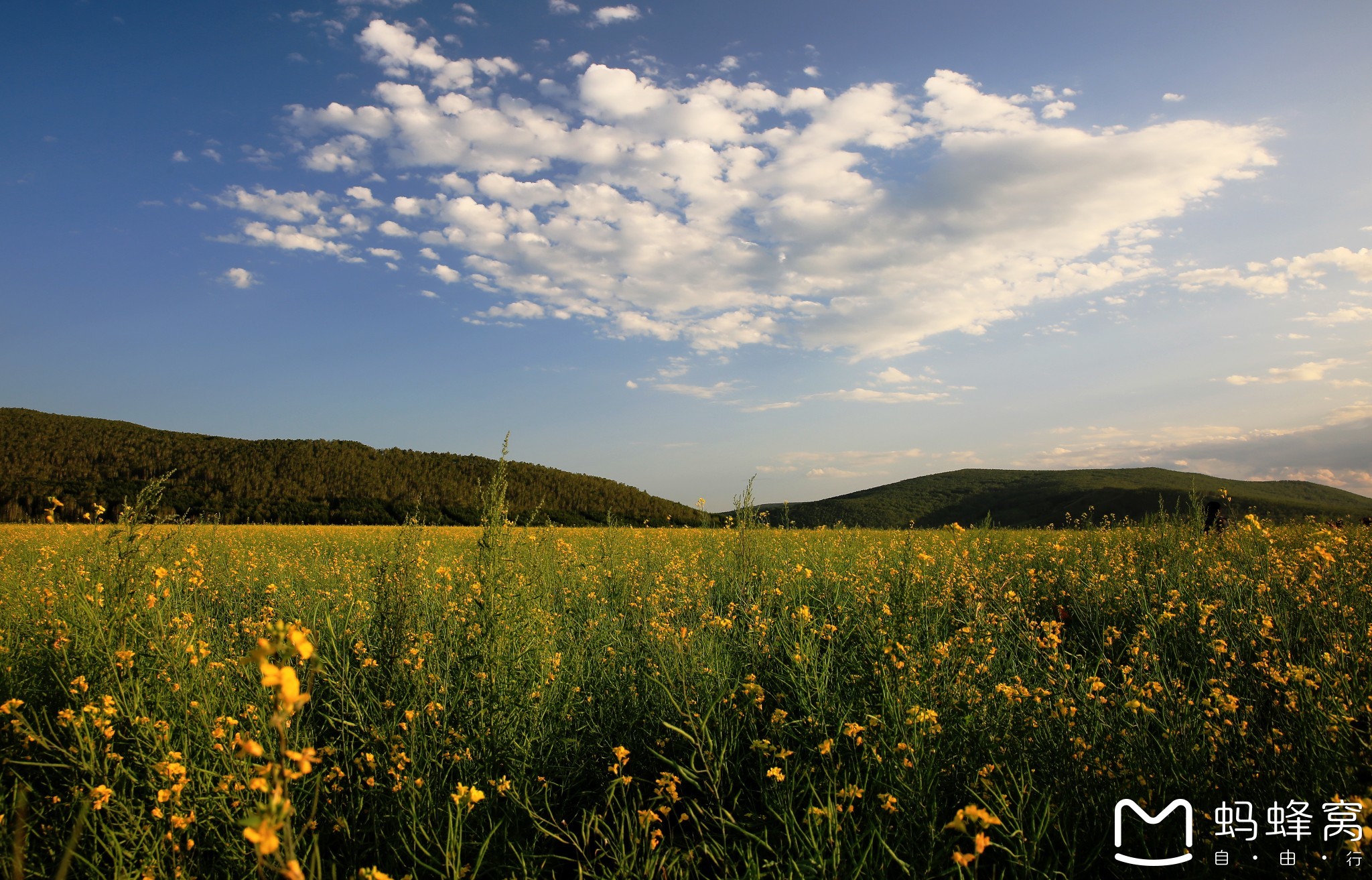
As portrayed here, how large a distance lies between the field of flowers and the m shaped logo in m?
0.06

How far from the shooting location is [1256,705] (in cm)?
352

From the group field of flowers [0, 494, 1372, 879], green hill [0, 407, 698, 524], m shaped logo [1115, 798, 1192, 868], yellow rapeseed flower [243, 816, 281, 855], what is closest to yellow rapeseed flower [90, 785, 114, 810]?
field of flowers [0, 494, 1372, 879]

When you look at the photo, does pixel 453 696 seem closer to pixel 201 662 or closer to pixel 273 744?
pixel 273 744

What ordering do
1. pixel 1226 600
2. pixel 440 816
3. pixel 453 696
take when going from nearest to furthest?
pixel 440 816 → pixel 453 696 → pixel 1226 600

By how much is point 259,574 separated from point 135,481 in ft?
104

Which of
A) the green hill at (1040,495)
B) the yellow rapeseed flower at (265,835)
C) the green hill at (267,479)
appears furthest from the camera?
the green hill at (1040,495)

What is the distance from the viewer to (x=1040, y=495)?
6188cm

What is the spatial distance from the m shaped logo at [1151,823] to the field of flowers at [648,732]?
6 centimetres

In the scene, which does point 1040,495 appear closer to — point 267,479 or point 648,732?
point 267,479

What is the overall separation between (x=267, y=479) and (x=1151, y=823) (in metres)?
39.4

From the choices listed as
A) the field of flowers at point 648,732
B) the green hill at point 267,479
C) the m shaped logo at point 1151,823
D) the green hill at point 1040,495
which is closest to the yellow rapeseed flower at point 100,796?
the field of flowers at point 648,732

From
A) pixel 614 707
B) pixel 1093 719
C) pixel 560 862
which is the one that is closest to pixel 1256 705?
pixel 1093 719

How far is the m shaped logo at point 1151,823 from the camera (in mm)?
2213

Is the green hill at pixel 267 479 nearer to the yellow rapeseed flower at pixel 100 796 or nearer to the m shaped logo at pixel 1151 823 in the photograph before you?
the yellow rapeseed flower at pixel 100 796
